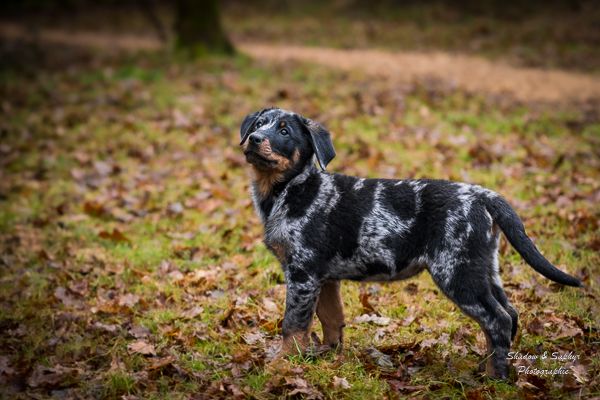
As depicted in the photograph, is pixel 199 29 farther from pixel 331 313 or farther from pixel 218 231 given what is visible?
pixel 331 313

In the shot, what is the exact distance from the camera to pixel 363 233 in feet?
17.8

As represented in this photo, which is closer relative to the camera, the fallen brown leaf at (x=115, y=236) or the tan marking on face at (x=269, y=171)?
the tan marking on face at (x=269, y=171)

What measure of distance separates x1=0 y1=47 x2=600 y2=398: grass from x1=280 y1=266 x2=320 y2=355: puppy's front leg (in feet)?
0.63

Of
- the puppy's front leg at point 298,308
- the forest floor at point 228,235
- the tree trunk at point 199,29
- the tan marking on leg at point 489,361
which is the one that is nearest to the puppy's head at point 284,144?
the puppy's front leg at point 298,308

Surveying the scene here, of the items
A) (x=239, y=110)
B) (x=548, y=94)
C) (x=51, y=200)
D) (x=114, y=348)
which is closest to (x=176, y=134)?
(x=239, y=110)

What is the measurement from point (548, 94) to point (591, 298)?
10.5m

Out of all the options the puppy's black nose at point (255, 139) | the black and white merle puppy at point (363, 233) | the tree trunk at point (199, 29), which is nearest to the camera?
the black and white merle puppy at point (363, 233)

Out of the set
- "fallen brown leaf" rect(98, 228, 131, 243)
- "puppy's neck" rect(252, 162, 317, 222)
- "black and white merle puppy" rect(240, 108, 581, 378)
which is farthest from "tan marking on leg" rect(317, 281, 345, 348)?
"fallen brown leaf" rect(98, 228, 131, 243)

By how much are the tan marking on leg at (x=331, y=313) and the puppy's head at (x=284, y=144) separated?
3.48ft

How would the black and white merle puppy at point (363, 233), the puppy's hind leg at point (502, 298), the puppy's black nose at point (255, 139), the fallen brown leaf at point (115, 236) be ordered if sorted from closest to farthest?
1. the black and white merle puppy at point (363, 233)
2. the puppy's hind leg at point (502, 298)
3. the puppy's black nose at point (255, 139)
4. the fallen brown leaf at point (115, 236)

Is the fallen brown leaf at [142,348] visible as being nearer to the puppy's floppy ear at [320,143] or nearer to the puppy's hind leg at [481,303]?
the puppy's floppy ear at [320,143]

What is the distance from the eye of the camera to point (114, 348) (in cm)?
606

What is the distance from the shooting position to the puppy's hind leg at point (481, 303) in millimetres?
4930

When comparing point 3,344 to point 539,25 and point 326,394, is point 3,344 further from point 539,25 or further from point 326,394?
point 539,25
